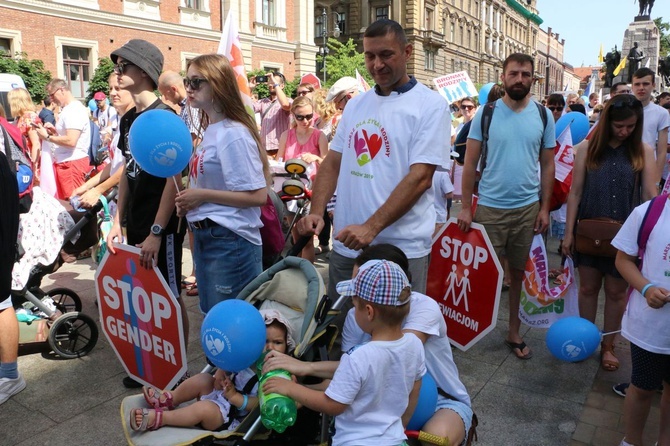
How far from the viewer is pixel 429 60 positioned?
58906 mm

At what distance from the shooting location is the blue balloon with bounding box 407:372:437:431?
2.31 metres

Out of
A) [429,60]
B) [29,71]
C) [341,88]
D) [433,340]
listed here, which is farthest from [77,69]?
[429,60]

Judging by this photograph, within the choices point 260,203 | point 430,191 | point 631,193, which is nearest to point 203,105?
point 260,203

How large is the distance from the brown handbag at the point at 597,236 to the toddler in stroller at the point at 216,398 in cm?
237

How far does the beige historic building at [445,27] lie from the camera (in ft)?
178

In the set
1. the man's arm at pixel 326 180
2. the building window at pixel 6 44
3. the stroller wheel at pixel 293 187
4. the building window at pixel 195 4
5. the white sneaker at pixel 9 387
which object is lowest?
the white sneaker at pixel 9 387

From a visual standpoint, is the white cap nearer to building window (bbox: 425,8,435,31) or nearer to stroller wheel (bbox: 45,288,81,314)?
stroller wheel (bbox: 45,288,81,314)

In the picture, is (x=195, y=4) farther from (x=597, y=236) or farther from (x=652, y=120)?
(x=597, y=236)

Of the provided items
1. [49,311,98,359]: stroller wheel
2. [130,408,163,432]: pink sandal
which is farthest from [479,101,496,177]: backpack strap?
→ [49,311,98,359]: stroller wheel

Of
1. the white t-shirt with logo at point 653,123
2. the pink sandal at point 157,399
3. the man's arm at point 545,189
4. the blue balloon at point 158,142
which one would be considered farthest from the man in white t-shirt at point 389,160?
the white t-shirt with logo at point 653,123

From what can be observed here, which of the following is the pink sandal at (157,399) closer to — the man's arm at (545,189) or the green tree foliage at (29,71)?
the man's arm at (545,189)

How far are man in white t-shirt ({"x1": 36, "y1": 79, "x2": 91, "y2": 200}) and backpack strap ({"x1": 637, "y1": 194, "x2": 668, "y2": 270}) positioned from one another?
21.2 ft

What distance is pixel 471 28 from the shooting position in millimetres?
71938

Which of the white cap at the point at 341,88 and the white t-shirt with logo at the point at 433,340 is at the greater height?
the white cap at the point at 341,88
